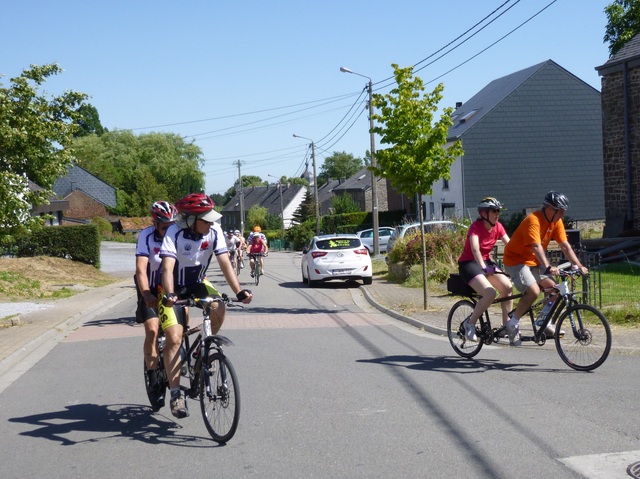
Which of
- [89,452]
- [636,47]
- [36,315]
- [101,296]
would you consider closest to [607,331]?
[89,452]

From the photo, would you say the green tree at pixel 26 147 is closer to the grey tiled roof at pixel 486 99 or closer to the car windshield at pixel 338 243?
the car windshield at pixel 338 243

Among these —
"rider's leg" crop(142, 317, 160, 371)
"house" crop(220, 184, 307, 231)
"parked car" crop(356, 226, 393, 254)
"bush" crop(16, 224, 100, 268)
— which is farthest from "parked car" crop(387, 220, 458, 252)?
"house" crop(220, 184, 307, 231)

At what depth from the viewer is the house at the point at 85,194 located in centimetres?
9300

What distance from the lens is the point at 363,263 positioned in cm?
2312

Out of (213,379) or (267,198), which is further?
(267,198)

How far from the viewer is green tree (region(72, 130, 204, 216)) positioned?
327ft

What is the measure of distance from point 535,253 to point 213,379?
155 inches

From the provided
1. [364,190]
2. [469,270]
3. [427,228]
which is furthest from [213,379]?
[364,190]

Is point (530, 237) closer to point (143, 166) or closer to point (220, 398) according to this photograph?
point (220, 398)

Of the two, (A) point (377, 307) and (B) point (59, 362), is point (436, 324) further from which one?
(B) point (59, 362)

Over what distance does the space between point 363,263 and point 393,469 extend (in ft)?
58.6

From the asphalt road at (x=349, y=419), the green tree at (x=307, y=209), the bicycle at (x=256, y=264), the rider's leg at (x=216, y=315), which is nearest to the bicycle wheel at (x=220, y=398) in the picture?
the asphalt road at (x=349, y=419)

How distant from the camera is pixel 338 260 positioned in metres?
23.4

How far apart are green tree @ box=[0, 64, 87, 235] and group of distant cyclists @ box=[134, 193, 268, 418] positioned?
9.72m
